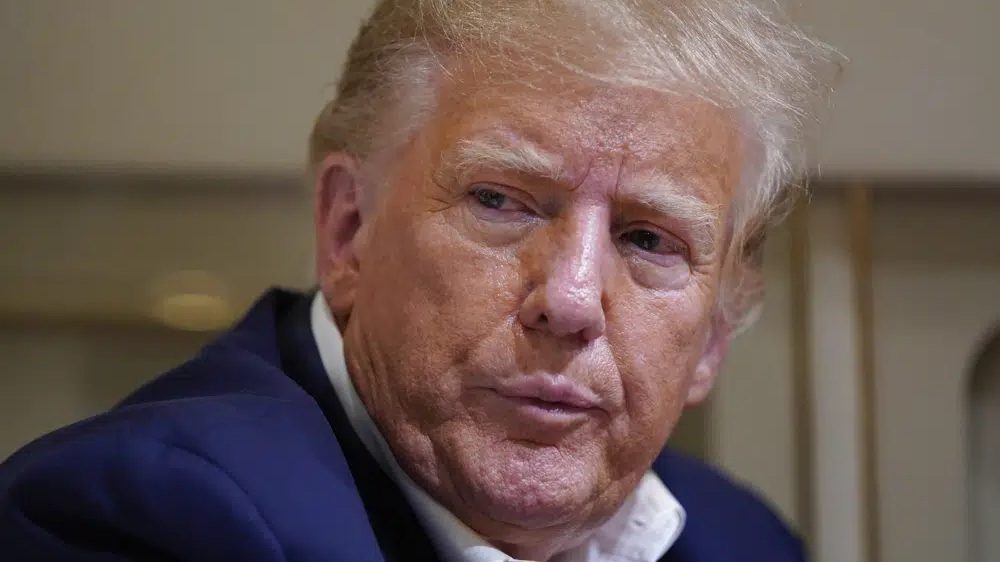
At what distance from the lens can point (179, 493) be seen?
1.78ft

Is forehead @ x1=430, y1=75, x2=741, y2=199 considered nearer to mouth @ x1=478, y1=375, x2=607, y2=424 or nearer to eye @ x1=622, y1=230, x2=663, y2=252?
eye @ x1=622, y1=230, x2=663, y2=252

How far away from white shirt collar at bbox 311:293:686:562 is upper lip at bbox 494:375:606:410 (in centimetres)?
12

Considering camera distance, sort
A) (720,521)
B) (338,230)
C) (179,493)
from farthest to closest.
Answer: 1. (720,521)
2. (338,230)
3. (179,493)

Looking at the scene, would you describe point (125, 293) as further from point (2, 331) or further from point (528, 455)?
point (528, 455)

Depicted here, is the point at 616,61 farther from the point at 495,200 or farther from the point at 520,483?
the point at 520,483

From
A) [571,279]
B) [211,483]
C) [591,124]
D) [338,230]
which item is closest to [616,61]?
[591,124]

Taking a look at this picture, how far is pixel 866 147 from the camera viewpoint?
4.09 ft

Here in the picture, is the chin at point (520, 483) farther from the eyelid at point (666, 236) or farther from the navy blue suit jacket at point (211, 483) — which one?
the eyelid at point (666, 236)

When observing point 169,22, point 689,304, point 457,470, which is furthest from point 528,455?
point 169,22

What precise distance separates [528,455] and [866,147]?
76 centimetres

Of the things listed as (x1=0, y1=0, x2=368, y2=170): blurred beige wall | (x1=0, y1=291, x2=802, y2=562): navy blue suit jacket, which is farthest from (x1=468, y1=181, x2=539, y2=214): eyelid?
(x1=0, y1=0, x2=368, y2=170): blurred beige wall

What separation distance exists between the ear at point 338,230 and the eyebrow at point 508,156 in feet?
0.40

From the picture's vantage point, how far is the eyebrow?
0.71m

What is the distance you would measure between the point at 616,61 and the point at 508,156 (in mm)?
110
